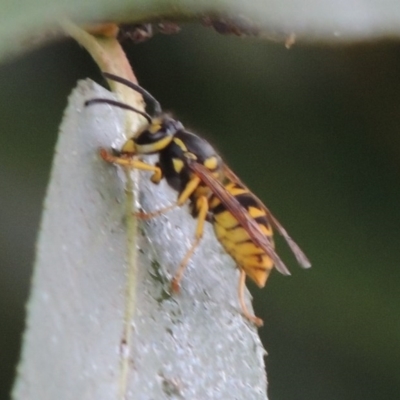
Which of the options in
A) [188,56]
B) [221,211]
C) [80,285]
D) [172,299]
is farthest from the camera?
[188,56]

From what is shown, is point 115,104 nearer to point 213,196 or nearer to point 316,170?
point 213,196

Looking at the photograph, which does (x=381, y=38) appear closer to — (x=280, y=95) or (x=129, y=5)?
(x=129, y=5)

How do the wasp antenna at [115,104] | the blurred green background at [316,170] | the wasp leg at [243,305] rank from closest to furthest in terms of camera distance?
1. the wasp antenna at [115,104]
2. the wasp leg at [243,305]
3. the blurred green background at [316,170]

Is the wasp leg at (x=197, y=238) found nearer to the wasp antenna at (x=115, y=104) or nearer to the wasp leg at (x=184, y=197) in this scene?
the wasp leg at (x=184, y=197)

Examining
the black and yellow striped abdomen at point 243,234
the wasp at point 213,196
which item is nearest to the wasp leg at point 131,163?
the wasp at point 213,196

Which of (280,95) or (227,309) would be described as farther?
(280,95)

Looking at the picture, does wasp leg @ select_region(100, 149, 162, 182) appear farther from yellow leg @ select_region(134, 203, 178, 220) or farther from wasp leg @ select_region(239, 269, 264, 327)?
wasp leg @ select_region(239, 269, 264, 327)

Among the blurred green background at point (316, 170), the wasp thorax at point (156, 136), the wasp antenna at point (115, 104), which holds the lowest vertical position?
the blurred green background at point (316, 170)

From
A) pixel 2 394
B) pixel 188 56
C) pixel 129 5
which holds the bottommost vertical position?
pixel 2 394

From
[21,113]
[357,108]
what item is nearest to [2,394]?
[21,113]
